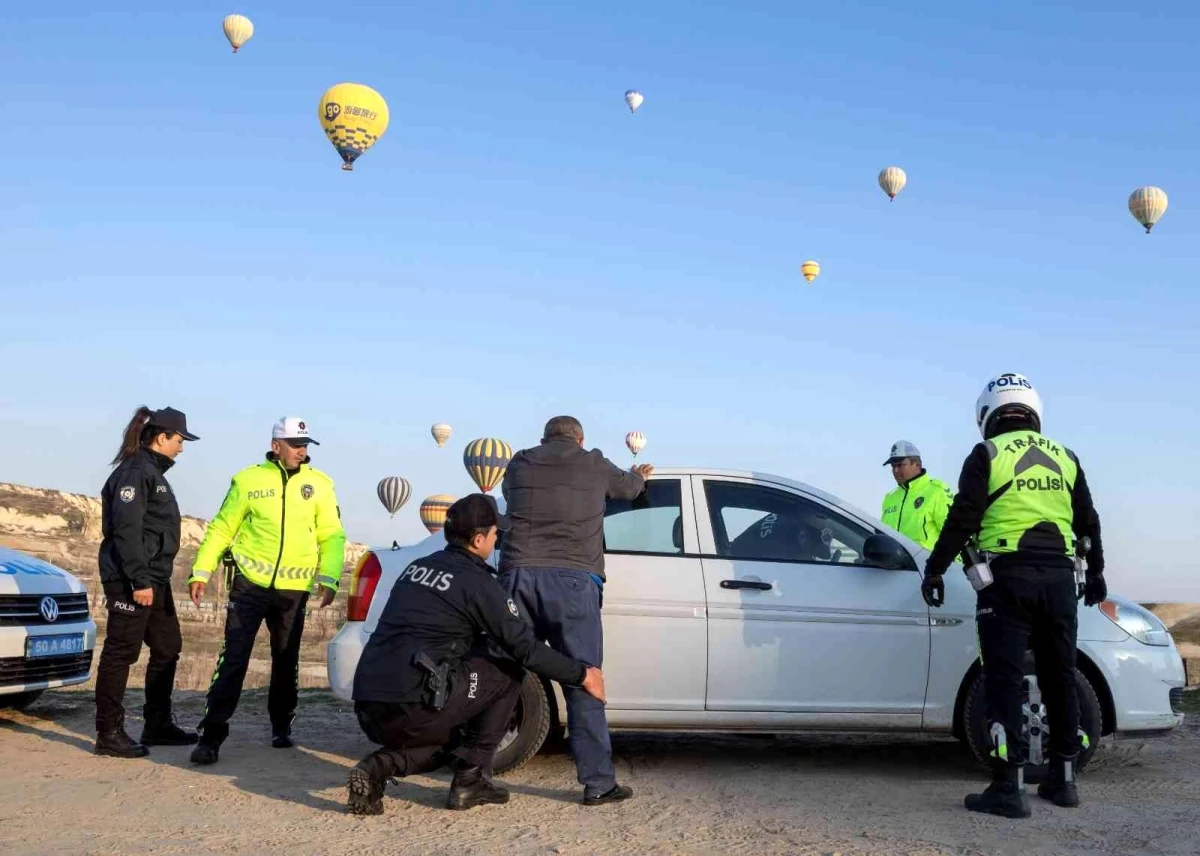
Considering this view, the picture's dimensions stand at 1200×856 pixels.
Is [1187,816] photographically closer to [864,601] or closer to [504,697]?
[864,601]

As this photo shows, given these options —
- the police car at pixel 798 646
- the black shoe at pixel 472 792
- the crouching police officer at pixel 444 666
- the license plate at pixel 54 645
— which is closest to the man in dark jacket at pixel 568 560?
the crouching police officer at pixel 444 666

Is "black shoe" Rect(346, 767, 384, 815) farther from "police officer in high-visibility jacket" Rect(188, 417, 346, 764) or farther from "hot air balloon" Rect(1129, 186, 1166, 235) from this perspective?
"hot air balloon" Rect(1129, 186, 1166, 235)

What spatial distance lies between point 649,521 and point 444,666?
5.89 ft

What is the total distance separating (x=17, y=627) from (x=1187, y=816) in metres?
6.46

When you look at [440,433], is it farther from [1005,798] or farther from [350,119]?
[1005,798]

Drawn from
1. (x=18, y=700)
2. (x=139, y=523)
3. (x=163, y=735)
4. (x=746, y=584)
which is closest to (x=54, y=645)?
(x=18, y=700)

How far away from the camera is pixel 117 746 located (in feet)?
22.3

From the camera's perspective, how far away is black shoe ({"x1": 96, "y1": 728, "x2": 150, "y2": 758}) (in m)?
6.80

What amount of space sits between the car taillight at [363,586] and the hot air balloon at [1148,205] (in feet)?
117

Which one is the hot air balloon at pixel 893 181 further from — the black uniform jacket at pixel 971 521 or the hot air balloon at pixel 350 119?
the black uniform jacket at pixel 971 521

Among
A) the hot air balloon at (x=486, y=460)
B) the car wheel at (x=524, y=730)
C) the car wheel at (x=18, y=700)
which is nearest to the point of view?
the car wheel at (x=524, y=730)

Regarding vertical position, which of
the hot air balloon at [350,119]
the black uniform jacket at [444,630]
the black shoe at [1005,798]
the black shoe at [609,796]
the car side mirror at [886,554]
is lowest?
→ the black shoe at [609,796]

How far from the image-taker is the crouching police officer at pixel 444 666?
5137mm

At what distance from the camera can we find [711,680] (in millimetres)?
6363
